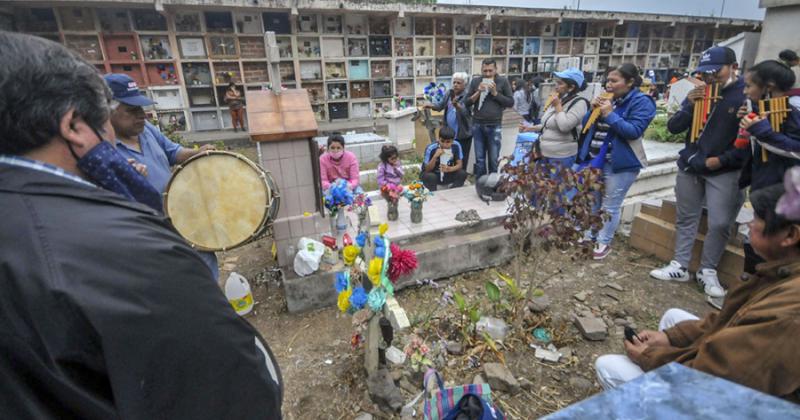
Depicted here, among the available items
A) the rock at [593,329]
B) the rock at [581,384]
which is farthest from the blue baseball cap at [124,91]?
the rock at [593,329]

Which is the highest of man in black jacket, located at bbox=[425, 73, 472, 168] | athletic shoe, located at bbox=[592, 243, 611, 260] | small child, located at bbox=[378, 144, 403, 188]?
man in black jacket, located at bbox=[425, 73, 472, 168]

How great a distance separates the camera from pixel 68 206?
0.76 metres

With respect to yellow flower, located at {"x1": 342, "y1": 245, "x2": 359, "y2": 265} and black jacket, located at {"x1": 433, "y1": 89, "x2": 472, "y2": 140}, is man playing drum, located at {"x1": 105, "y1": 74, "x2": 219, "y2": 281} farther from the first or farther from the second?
black jacket, located at {"x1": 433, "y1": 89, "x2": 472, "y2": 140}

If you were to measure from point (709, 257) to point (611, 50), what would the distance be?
17.1 meters

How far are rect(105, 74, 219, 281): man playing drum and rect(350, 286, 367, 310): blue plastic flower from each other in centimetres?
88

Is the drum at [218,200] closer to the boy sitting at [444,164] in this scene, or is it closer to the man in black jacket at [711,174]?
the boy sitting at [444,164]

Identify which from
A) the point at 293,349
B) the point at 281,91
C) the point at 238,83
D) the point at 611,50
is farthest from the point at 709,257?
the point at 611,50

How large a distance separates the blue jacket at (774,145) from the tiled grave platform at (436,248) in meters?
2.06

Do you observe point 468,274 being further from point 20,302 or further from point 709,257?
point 20,302

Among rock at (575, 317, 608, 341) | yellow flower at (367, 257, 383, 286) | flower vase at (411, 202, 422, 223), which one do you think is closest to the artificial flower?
yellow flower at (367, 257, 383, 286)

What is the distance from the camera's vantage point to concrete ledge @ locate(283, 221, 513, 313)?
3164mm

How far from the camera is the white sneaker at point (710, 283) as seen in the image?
3297 millimetres

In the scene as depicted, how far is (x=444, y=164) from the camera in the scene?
202 inches

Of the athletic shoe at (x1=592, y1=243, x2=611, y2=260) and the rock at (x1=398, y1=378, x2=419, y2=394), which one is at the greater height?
the athletic shoe at (x1=592, y1=243, x2=611, y2=260)
